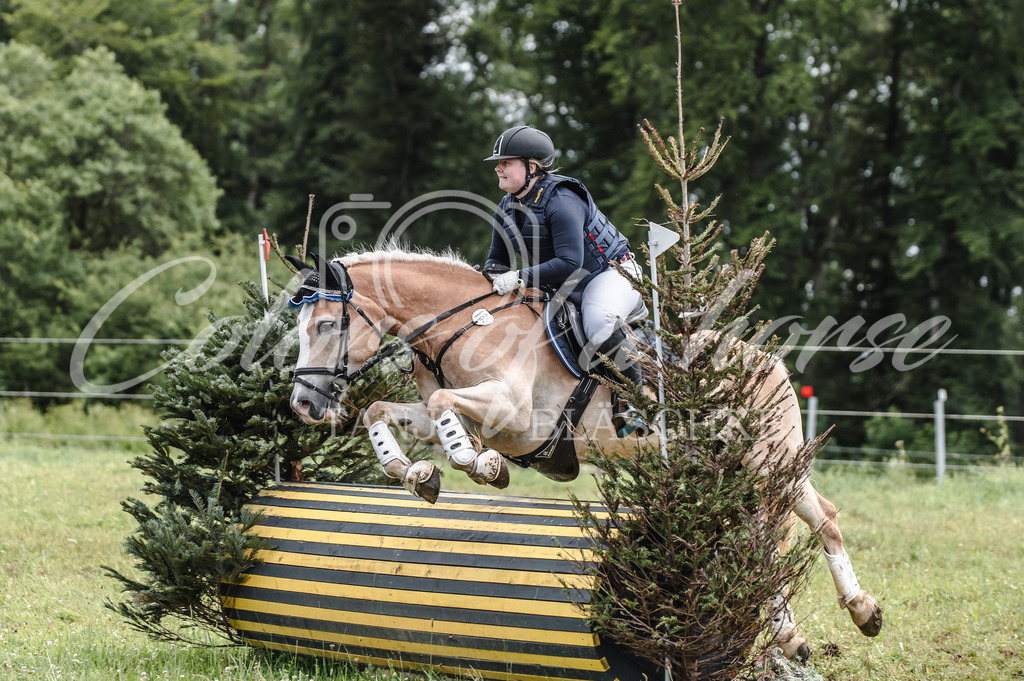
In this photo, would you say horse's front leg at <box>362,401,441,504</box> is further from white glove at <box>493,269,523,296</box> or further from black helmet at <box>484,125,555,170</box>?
black helmet at <box>484,125,555,170</box>

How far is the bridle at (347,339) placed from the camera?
13.4 feet

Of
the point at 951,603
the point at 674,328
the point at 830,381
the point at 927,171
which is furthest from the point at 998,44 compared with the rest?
the point at 674,328

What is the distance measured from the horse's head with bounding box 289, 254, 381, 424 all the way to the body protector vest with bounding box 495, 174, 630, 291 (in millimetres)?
923

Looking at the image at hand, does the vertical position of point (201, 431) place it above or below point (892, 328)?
above

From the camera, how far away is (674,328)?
326cm

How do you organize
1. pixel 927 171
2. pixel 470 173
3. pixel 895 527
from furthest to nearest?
pixel 470 173 < pixel 927 171 < pixel 895 527

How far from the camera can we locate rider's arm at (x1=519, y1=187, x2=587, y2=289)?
4340 millimetres

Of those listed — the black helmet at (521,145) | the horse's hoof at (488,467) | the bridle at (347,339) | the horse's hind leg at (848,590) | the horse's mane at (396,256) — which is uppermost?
the black helmet at (521,145)

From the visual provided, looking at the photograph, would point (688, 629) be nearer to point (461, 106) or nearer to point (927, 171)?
point (927, 171)

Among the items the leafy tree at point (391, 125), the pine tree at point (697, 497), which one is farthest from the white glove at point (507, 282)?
the leafy tree at point (391, 125)

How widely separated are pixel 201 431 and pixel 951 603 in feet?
15.7

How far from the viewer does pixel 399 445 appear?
14.0ft

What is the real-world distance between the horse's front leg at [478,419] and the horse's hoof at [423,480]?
0.10 meters

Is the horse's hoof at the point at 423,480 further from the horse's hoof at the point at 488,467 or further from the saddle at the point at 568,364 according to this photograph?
the saddle at the point at 568,364
